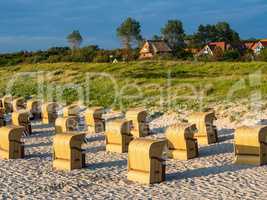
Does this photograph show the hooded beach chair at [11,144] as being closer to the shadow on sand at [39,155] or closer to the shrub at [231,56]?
the shadow on sand at [39,155]

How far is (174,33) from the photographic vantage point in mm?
82062

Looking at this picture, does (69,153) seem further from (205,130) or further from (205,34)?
(205,34)

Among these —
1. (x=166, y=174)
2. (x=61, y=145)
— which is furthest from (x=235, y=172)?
(x=61, y=145)

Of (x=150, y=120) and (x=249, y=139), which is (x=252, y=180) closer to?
(x=249, y=139)

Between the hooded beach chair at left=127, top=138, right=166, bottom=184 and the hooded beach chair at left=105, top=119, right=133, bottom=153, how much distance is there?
3.24 meters

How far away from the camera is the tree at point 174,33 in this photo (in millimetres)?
81062

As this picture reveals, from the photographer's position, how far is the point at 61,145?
12297mm

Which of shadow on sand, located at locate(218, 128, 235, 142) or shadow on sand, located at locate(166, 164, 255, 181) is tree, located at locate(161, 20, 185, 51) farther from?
shadow on sand, located at locate(166, 164, 255, 181)

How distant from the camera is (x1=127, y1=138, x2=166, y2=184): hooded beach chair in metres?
10.6

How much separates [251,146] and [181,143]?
1.66m

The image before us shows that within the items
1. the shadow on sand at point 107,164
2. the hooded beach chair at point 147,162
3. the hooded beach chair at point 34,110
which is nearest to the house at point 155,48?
the hooded beach chair at point 34,110

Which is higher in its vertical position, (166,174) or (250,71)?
(250,71)

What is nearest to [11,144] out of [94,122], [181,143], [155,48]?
[181,143]

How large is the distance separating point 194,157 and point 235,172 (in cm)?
186
